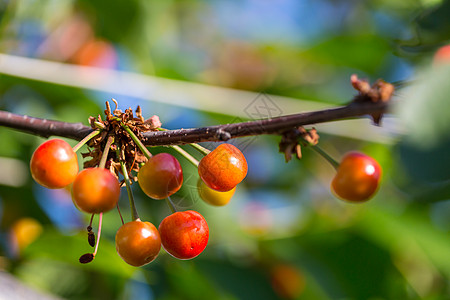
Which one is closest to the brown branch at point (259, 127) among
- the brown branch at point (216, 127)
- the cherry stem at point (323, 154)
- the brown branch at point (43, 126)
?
the brown branch at point (216, 127)

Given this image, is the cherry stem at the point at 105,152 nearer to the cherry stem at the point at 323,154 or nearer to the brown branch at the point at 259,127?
the brown branch at the point at 259,127

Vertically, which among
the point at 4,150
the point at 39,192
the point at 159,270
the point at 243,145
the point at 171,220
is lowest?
the point at 171,220

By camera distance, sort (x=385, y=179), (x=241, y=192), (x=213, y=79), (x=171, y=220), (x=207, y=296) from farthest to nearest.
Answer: (x=213, y=79) < (x=241, y=192) < (x=385, y=179) < (x=207, y=296) < (x=171, y=220)

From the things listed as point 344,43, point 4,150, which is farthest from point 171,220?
point 344,43

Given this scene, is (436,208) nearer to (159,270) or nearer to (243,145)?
(159,270)

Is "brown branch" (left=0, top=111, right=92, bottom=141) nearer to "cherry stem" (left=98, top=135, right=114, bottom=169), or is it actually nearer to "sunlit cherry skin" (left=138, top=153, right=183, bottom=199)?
"cherry stem" (left=98, top=135, right=114, bottom=169)

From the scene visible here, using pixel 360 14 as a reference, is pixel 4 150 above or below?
below

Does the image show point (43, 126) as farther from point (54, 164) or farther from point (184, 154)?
point (184, 154)
